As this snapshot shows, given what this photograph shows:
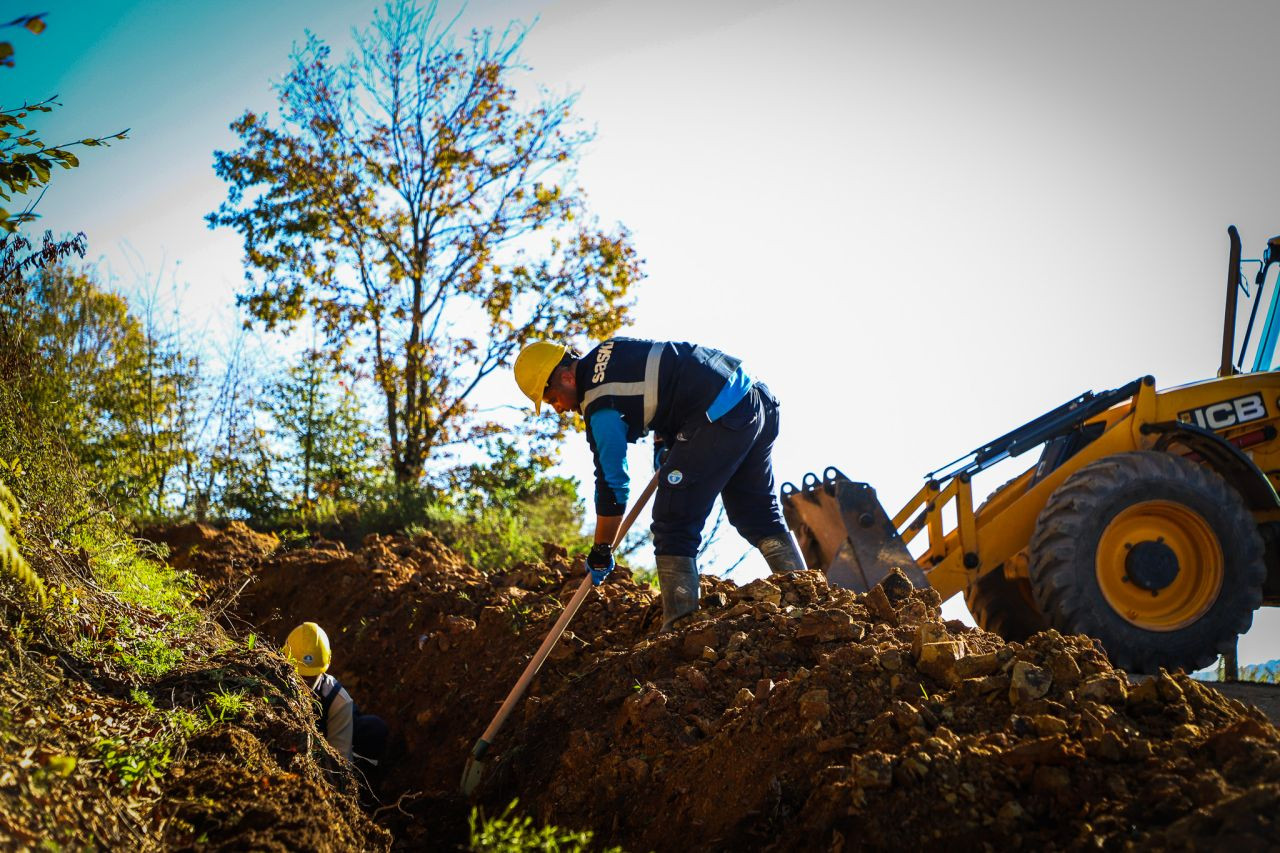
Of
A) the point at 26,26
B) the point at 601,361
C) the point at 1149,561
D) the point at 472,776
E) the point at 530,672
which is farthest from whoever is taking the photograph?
the point at 1149,561

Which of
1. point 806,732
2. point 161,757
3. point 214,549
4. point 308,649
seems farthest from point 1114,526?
point 214,549

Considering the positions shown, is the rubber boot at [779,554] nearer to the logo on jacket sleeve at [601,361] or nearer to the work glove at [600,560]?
the work glove at [600,560]

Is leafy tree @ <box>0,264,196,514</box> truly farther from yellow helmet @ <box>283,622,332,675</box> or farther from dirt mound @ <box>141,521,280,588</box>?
yellow helmet @ <box>283,622,332,675</box>

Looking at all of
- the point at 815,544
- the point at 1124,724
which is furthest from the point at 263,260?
the point at 1124,724

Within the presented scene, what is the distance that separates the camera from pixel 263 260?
46.7ft

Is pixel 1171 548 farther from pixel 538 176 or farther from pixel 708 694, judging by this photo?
pixel 538 176

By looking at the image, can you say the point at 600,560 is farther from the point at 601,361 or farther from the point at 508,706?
the point at 601,361

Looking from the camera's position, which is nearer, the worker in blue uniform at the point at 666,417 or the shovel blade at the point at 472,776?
the shovel blade at the point at 472,776

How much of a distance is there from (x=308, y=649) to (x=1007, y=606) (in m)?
5.06

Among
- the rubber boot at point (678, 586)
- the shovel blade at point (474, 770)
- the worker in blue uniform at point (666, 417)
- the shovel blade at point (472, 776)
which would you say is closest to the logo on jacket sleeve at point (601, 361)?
the worker in blue uniform at point (666, 417)

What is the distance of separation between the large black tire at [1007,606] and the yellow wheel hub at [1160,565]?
2.66 ft

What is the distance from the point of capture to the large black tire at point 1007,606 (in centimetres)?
811

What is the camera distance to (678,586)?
6.18 m

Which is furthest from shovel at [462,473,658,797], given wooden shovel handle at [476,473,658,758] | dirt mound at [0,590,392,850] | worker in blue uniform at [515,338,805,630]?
dirt mound at [0,590,392,850]
